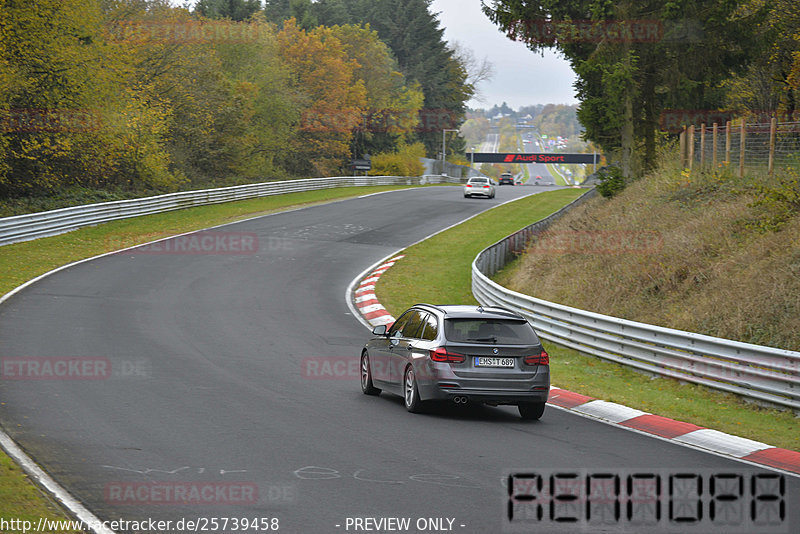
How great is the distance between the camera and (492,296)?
22.9 meters

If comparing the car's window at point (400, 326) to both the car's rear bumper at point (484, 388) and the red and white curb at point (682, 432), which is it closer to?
the car's rear bumper at point (484, 388)

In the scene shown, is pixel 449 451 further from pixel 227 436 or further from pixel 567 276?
pixel 567 276

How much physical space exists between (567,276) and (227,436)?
48.0 ft

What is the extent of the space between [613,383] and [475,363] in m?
4.36

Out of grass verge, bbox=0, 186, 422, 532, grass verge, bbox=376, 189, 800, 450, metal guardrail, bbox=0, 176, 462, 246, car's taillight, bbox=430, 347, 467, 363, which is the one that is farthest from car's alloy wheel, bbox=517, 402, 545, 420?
metal guardrail, bbox=0, 176, 462, 246

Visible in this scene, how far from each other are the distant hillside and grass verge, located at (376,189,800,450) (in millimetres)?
1501

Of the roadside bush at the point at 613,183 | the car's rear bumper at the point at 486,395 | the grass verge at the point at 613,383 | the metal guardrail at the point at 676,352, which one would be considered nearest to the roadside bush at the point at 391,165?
the grass verge at the point at 613,383

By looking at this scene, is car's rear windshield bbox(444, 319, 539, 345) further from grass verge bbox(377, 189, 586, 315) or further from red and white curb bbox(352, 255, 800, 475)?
grass verge bbox(377, 189, 586, 315)

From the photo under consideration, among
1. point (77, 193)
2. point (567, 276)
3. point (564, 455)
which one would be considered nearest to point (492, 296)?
point (567, 276)

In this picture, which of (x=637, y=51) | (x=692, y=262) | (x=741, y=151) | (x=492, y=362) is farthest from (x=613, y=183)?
(x=492, y=362)

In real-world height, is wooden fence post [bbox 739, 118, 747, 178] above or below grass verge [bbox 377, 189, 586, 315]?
above

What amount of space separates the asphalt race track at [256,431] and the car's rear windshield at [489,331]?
106 centimetres

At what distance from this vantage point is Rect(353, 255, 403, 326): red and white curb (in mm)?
22125

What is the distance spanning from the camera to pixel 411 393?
1205 centimetres
